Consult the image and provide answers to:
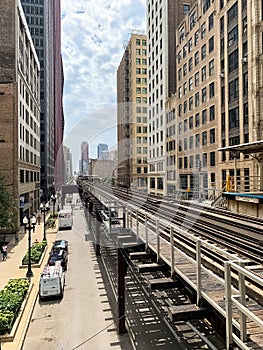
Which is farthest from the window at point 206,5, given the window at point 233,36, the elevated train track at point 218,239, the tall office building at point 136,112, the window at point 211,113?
the tall office building at point 136,112

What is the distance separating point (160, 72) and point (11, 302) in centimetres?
5344

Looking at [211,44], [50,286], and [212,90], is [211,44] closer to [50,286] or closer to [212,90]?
[212,90]

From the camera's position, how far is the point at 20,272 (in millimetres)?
22531

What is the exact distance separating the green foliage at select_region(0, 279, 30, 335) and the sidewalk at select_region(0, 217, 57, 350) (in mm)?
497

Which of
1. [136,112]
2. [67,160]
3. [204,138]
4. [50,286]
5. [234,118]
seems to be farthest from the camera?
[67,160]

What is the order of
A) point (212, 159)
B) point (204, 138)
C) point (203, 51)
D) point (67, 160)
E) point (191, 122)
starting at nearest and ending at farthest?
1. point (212, 159)
2. point (204, 138)
3. point (203, 51)
4. point (191, 122)
5. point (67, 160)

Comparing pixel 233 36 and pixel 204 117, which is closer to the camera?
pixel 233 36

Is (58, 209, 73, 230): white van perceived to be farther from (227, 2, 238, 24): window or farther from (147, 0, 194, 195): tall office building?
(227, 2, 238, 24): window

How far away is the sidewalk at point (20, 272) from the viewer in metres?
12.8

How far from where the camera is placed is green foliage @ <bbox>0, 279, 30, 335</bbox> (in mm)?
12906

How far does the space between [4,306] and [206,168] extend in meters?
32.9

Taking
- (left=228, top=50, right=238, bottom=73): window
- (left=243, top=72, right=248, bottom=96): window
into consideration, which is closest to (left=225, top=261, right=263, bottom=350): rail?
(left=243, top=72, right=248, bottom=96): window

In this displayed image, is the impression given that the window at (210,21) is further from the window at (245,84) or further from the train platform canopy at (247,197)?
the train platform canopy at (247,197)

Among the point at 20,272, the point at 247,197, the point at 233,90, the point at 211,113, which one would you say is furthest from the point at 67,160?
the point at 247,197
